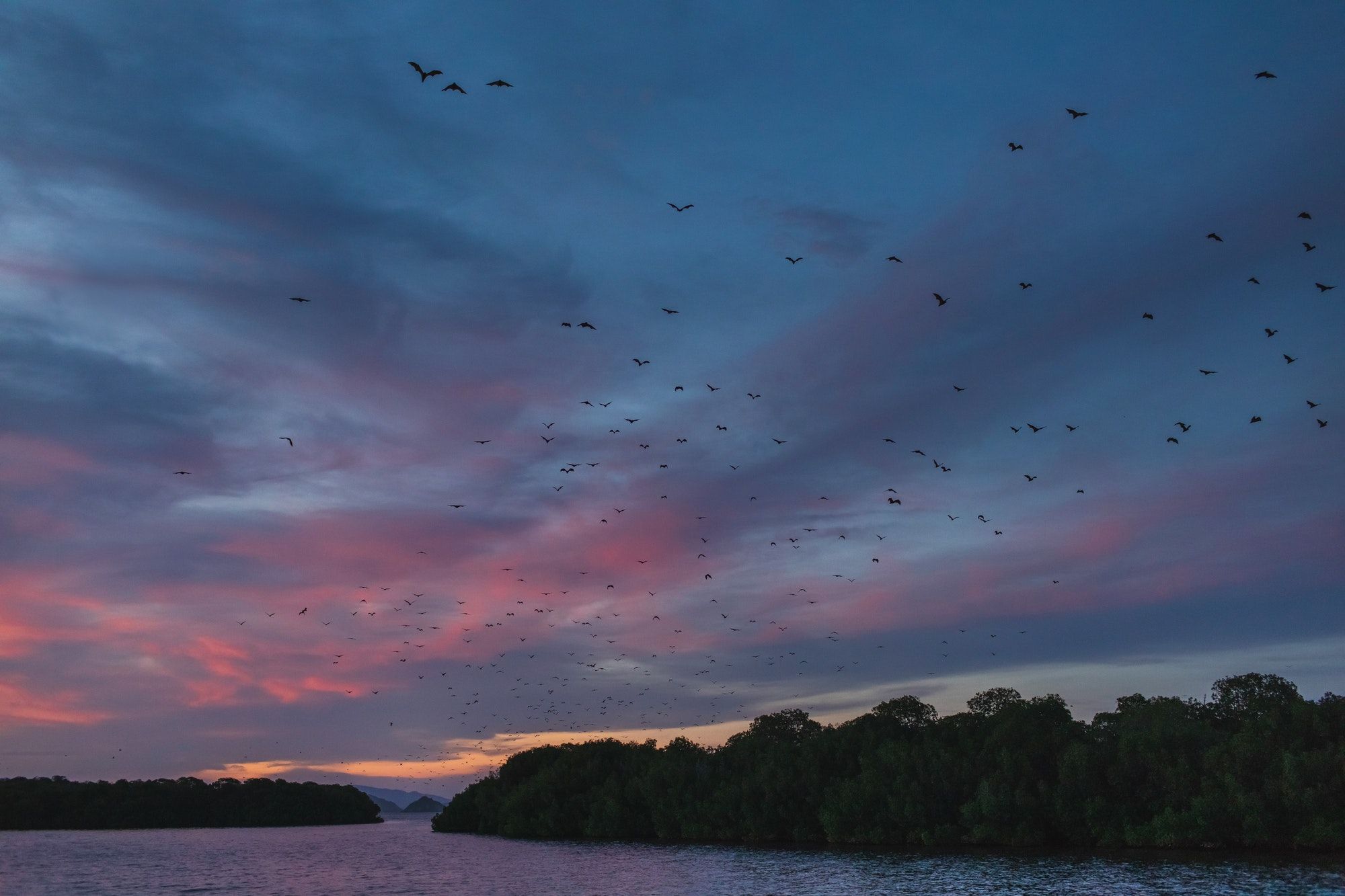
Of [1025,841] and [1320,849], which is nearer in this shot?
[1320,849]

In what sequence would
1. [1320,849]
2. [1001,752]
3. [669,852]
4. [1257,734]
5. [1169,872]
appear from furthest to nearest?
[669,852], [1001,752], [1257,734], [1320,849], [1169,872]

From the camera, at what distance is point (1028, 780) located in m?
123

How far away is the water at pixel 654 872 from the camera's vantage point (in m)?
81.9

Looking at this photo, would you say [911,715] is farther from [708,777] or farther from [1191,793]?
[1191,793]

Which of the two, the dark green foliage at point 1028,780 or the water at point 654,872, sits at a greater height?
the dark green foliage at point 1028,780

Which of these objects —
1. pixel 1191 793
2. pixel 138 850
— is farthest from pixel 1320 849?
pixel 138 850

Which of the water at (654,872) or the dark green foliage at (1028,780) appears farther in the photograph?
the dark green foliage at (1028,780)

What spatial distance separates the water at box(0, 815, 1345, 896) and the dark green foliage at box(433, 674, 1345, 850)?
7.49 metres

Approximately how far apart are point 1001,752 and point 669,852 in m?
50.2

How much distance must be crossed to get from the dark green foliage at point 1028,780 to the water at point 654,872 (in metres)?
7.49

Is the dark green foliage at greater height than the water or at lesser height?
greater

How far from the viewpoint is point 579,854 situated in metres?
149

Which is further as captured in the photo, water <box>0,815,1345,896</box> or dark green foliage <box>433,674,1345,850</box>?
dark green foliage <box>433,674,1345,850</box>

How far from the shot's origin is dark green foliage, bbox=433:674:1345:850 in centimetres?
9994
